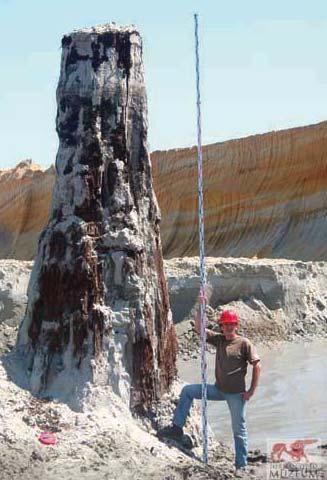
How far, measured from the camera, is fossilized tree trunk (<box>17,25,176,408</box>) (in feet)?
25.9

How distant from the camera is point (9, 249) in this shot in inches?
1738

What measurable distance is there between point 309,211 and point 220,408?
899 inches

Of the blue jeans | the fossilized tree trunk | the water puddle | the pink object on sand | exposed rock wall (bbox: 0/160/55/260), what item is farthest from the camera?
exposed rock wall (bbox: 0/160/55/260)

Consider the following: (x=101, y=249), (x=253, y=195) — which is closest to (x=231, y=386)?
(x=101, y=249)

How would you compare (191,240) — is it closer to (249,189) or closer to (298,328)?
(249,189)

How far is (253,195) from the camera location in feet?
119

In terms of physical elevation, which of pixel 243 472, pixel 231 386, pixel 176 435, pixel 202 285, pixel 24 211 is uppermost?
pixel 24 211

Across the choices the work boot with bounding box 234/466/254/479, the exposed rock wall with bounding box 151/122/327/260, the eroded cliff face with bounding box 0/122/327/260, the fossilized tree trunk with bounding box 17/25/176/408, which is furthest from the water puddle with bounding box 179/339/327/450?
the exposed rock wall with bounding box 151/122/327/260

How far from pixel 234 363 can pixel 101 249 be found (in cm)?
126

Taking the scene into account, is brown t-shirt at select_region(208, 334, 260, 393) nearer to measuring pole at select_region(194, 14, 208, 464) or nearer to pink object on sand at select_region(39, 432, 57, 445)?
measuring pole at select_region(194, 14, 208, 464)

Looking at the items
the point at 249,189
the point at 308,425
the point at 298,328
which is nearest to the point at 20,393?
the point at 308,425

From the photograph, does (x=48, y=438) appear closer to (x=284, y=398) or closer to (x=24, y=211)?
(x=284, y=398)

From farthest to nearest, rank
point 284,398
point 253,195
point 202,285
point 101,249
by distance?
1. point 253,195
2. point 284,398
3. point 202,285
4. point 101,249

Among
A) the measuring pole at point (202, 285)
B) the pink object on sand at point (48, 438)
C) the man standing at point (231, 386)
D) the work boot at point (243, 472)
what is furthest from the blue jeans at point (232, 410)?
the pink object on sand at point (48, 438)
